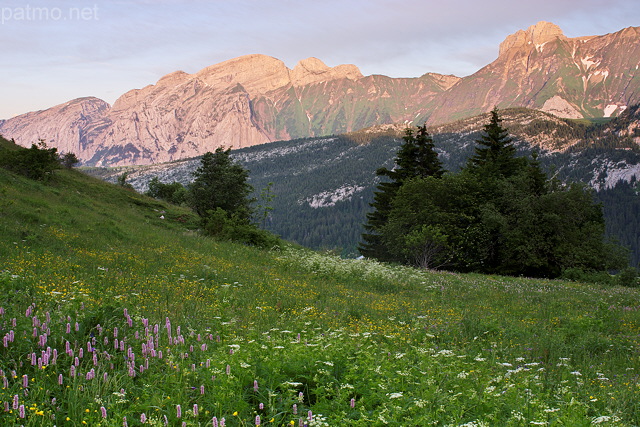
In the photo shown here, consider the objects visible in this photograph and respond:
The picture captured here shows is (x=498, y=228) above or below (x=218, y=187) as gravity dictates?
below

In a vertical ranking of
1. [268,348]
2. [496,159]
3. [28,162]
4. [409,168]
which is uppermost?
[496,159]

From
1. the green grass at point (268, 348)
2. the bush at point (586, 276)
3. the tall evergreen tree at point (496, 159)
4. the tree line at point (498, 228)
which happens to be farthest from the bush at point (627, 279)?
the green grass at point (268, 348)

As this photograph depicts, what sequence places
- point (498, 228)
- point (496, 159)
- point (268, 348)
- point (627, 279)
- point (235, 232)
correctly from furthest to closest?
point (496, 159) < point (498, 228) < point (627, 279) < point (235, 232) < point (268, 348)

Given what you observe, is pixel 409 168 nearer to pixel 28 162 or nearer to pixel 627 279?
pixel 627 279

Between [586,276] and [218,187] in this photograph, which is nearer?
[586,276]

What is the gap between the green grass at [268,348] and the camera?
435 cm

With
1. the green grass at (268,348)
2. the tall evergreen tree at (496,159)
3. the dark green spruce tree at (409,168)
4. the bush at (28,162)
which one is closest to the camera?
the green grass at (268,348)

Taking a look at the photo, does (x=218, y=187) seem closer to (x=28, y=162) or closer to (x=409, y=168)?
(x=28, y=162)

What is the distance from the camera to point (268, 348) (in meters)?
5.65

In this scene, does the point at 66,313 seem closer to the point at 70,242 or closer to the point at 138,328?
the point at 138,328

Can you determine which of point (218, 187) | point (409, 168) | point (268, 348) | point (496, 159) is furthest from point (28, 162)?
point (496, 159)

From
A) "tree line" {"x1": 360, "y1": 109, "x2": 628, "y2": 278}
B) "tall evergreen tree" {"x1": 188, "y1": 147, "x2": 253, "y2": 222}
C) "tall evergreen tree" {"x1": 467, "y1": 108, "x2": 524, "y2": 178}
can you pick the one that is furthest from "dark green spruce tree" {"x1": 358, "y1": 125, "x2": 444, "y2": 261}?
"tall evergreen tree" {"x1": 188, "y1": 147, "x2": 253, "y2": 222}

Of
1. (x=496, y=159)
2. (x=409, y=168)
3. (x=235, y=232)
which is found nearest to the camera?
(x=235, y=232)

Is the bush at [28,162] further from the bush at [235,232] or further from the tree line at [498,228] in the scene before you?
the tree line at [498,228]
